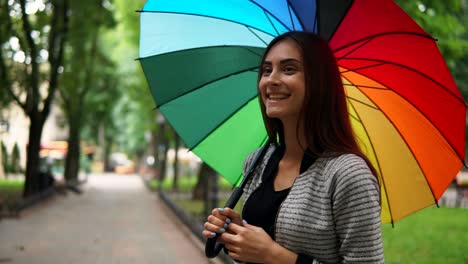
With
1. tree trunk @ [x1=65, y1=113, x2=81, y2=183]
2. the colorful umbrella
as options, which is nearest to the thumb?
the colorful umbrella

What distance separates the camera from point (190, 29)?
3.52 m

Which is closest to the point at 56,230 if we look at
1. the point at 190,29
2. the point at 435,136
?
the point at 190,29

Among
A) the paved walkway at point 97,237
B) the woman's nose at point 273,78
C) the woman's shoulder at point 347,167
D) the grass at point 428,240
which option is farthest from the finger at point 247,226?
the grass at point 428,240

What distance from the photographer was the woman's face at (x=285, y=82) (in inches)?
88.3

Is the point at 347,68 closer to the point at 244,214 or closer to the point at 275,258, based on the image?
the point at 244,214

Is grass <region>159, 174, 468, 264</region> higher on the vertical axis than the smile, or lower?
lower

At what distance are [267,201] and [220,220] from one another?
0.22 metres

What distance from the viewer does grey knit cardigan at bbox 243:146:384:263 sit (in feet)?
6.31

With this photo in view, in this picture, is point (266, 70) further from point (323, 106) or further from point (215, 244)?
point (215, 244)

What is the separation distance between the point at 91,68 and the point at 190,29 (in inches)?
1120

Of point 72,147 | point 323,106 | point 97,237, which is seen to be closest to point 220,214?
point 323,106

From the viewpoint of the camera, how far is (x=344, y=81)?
303 cm

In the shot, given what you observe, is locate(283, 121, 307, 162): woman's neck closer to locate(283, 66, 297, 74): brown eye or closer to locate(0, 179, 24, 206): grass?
locate(283, 66, 297, 74): brown eye

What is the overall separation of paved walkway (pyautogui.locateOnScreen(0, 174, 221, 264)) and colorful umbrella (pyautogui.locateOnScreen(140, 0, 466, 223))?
555 centimetres
